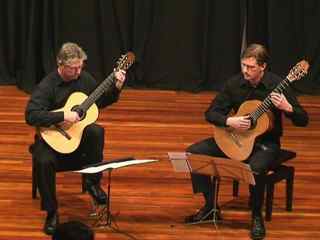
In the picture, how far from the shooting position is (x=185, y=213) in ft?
18.2

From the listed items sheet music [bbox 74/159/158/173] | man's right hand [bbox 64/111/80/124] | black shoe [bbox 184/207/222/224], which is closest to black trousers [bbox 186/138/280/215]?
black shoe [bbox 184/207/222/224]

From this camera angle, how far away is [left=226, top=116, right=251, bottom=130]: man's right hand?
5.16 meters

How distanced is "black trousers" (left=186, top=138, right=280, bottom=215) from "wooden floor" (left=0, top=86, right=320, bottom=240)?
27cm

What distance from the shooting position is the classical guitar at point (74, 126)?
16.9 ft

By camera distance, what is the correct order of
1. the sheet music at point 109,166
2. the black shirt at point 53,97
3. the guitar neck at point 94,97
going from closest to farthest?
the sheet music at point 109,166 → the black shirt at point 53,97 → the guitar neck at point 94,97

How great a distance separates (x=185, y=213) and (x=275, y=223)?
70cm

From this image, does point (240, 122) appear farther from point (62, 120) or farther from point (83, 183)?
point (83, 183)

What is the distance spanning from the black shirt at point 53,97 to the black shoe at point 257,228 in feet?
4.62

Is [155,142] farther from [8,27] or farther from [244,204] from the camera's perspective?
[8,27]

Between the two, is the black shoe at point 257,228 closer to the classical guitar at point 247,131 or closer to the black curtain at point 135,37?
the classical guitar at point 247,131

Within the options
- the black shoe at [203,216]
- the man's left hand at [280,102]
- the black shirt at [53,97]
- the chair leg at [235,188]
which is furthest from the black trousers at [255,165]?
the black shirt at [53,97]

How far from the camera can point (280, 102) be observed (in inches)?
196

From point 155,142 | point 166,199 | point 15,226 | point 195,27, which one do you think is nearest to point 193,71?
point 195,27

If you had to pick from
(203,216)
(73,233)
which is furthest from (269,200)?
(73,233)
